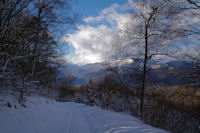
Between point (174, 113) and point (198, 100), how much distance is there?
2217 cm

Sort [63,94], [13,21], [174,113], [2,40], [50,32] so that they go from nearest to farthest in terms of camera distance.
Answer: [2,40] → [13,21] → [50,32] → [174,113] → [63,94]

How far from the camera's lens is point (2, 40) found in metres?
3.22

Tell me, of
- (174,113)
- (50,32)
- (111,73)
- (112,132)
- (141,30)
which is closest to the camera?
(112,132)

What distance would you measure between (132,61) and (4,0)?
679cm

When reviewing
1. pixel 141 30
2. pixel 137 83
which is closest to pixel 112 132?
pixel 137 83

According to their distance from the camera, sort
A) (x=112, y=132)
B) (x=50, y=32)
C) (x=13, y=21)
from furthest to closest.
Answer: (x=50, y=32) → (x=112, y=132) → (x=13, y=21)

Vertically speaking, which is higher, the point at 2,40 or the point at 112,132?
the point at 2,40

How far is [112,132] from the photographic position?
4566mm

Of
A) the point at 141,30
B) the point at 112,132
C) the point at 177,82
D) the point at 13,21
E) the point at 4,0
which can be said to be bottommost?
the point at 112,132

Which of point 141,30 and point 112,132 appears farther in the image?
point 141,30

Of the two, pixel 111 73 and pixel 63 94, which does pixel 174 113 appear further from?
pixel 63 94

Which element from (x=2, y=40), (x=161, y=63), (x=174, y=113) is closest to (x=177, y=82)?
(x=161, y=63)

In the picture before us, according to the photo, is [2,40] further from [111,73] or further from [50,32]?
[111,73]

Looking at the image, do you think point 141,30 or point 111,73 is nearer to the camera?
point 141,30
